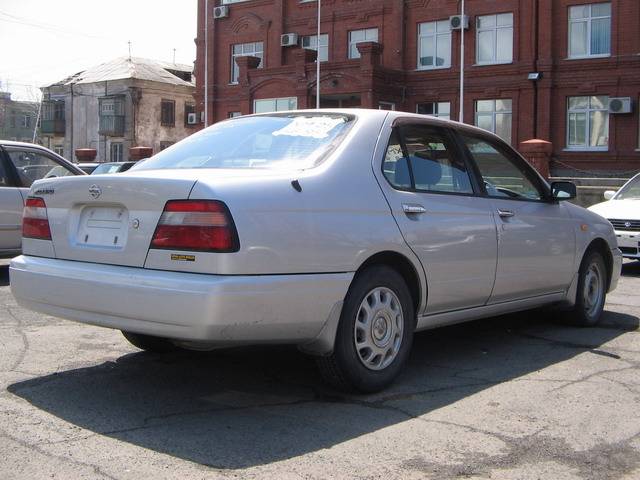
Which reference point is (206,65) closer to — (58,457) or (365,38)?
(365,38)

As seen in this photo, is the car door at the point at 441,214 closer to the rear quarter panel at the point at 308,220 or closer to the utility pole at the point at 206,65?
the rear quarter panel at the point at 308,220

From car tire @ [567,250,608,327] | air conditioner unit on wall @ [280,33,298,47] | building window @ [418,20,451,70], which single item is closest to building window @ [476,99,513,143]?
building window @ [418,20,451,70]

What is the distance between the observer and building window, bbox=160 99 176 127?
175 ft

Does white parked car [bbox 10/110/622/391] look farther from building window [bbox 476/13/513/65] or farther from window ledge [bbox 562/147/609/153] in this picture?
building window [bbox 476/13/513/65]

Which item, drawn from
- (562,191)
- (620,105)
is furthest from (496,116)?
(562,191)

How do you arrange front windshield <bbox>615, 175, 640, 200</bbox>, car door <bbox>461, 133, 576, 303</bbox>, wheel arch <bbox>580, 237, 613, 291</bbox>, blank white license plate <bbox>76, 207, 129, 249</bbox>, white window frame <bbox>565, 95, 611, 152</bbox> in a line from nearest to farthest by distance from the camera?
blank white license plate <bbox>76, 207, 129, 249</bbox> < car door <bbox>461, 133, 576, 303</bbox> < wheel arch <bbox>580, 237, 613, 291</bbox> < front windshield <bbox>615, 175, 640, 200</bbox> < white window frame <bbox>565, 95, 611, 152</bbox>

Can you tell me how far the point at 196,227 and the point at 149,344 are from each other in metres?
1.79

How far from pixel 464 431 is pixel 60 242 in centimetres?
243

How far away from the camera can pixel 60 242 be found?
4.38 metres

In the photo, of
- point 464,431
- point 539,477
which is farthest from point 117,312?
point 539,477

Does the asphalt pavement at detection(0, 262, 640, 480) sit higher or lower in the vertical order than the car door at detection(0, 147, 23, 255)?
lower

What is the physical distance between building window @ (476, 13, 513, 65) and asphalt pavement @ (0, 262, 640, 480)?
86.7ft

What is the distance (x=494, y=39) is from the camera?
3081 cm

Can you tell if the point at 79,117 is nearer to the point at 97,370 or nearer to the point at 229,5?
the point at 229,5
